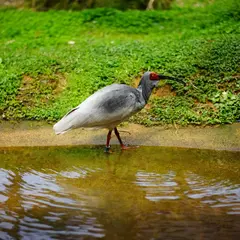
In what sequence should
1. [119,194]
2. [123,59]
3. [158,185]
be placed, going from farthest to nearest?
[123,59] → [158,185] → [119,194]

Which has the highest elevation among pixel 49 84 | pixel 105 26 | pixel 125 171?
pixel 105 26

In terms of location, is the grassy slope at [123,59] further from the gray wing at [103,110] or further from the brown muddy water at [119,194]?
the brown muddy water at [119,194]

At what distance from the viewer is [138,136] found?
7.30 m

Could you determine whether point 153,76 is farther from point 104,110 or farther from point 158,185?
point 158,185

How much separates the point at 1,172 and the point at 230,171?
Answer: 2616mm

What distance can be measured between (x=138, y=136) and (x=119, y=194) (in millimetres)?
1940

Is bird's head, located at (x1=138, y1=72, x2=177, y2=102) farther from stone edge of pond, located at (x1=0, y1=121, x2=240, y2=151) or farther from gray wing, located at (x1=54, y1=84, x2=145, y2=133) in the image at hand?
stone edge of pond, located at (x1=0, y1=121, x2=240, y2=151)

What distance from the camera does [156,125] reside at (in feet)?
24.6

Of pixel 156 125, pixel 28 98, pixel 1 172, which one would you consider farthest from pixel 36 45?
pixel 1 172

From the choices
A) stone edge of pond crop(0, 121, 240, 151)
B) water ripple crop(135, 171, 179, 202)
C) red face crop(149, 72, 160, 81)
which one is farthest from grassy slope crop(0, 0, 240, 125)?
water ripple crop(135, 171, 179, 202)


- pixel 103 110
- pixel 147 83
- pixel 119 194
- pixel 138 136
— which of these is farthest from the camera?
pixel 138 136

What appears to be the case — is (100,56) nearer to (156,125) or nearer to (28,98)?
(28,98)

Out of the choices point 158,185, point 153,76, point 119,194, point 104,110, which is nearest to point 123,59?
point 153,76

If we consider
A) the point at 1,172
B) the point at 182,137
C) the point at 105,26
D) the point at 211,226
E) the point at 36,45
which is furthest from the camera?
the point at 105,26
